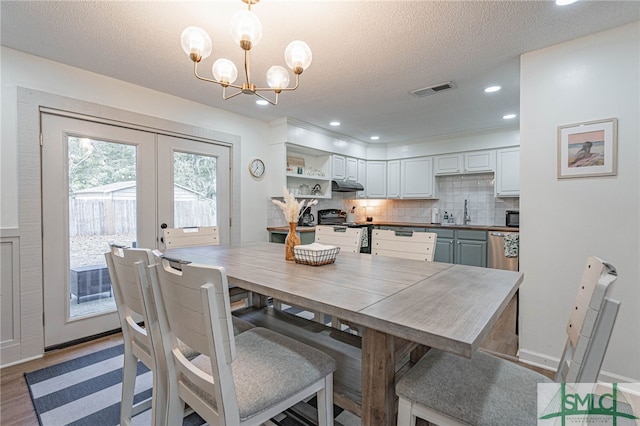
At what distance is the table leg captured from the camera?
1001 mm

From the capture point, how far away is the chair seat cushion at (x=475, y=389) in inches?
33.8

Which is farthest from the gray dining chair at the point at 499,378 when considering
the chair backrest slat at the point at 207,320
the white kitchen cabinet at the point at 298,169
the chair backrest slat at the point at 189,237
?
the white kitchen cabinet at the point at 298,169

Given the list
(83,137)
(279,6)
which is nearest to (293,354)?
(279,6)

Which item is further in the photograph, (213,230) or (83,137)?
(213,230)

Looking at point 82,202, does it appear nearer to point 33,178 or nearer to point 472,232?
point 33,178

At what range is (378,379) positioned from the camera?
1.01m

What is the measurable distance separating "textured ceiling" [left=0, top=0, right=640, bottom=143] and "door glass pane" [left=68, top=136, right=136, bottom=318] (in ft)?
2.44

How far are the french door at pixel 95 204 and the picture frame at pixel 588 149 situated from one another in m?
3.50

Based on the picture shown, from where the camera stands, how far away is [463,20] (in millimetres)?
1851

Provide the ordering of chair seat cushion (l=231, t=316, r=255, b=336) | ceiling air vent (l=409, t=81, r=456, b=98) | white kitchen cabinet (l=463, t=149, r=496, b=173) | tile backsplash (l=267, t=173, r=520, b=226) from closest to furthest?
chair seat cushion (l=231, t=316, r=255, b=336), ceiling air vent (l=409, t=81, r=456, b=98), white kitchen cabinet (l=463, t=149, r=496, b=173), tile backsplash (l=267, t=173, r=520, b=226)

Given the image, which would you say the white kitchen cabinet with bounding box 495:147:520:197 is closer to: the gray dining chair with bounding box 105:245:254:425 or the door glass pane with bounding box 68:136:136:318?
the gray dining chair with bounding box 105:245:254:425

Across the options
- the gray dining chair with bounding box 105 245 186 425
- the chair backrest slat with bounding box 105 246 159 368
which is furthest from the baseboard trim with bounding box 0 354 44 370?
the chair backrest slat with bounding box 105 246 159 368

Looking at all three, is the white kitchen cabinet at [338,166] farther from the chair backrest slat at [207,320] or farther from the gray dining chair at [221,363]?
the chair backrest slat at [207,320]

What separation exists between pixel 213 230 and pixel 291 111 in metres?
1.82
